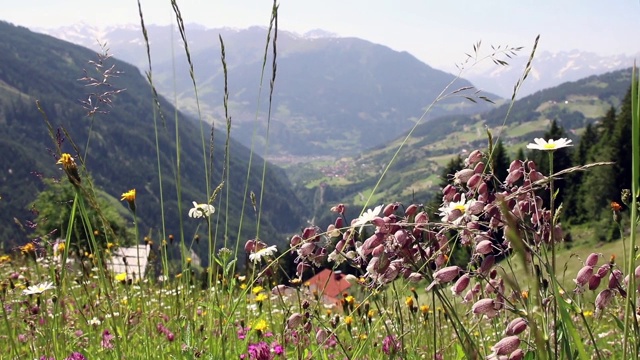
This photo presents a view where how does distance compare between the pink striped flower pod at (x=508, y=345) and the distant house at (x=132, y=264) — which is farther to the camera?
the distant house at (x=132, y=264)

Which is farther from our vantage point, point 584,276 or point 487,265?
point 584,276

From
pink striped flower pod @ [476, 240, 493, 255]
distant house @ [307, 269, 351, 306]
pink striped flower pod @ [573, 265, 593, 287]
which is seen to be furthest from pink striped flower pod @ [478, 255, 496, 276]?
distant house @ [307, 269, 351, 306]

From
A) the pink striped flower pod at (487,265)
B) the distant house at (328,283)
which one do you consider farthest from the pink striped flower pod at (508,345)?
the distant house at (328,283)

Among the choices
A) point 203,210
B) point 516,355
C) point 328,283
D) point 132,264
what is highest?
point 203,210

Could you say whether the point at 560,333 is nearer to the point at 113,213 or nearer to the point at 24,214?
the point at 113,213

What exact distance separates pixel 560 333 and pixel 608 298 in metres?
0.20

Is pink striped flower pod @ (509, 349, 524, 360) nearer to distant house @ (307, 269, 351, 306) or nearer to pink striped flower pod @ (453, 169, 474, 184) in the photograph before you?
pink striped flower pod @ (453, 169, 474, 184)

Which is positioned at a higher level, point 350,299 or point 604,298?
point 604,298

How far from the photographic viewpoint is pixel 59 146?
2441 mm

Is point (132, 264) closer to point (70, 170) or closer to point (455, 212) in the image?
point (70, 170)

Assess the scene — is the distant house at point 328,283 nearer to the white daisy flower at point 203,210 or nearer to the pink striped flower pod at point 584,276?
the white daisy flower at point 203,210

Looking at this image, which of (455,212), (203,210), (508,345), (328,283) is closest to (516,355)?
(508,345)

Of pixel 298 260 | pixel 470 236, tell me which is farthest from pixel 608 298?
pixel 298 260

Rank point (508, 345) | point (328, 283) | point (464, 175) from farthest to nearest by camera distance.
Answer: point (328, 283) < point (464, 175) < point (508, 345)
